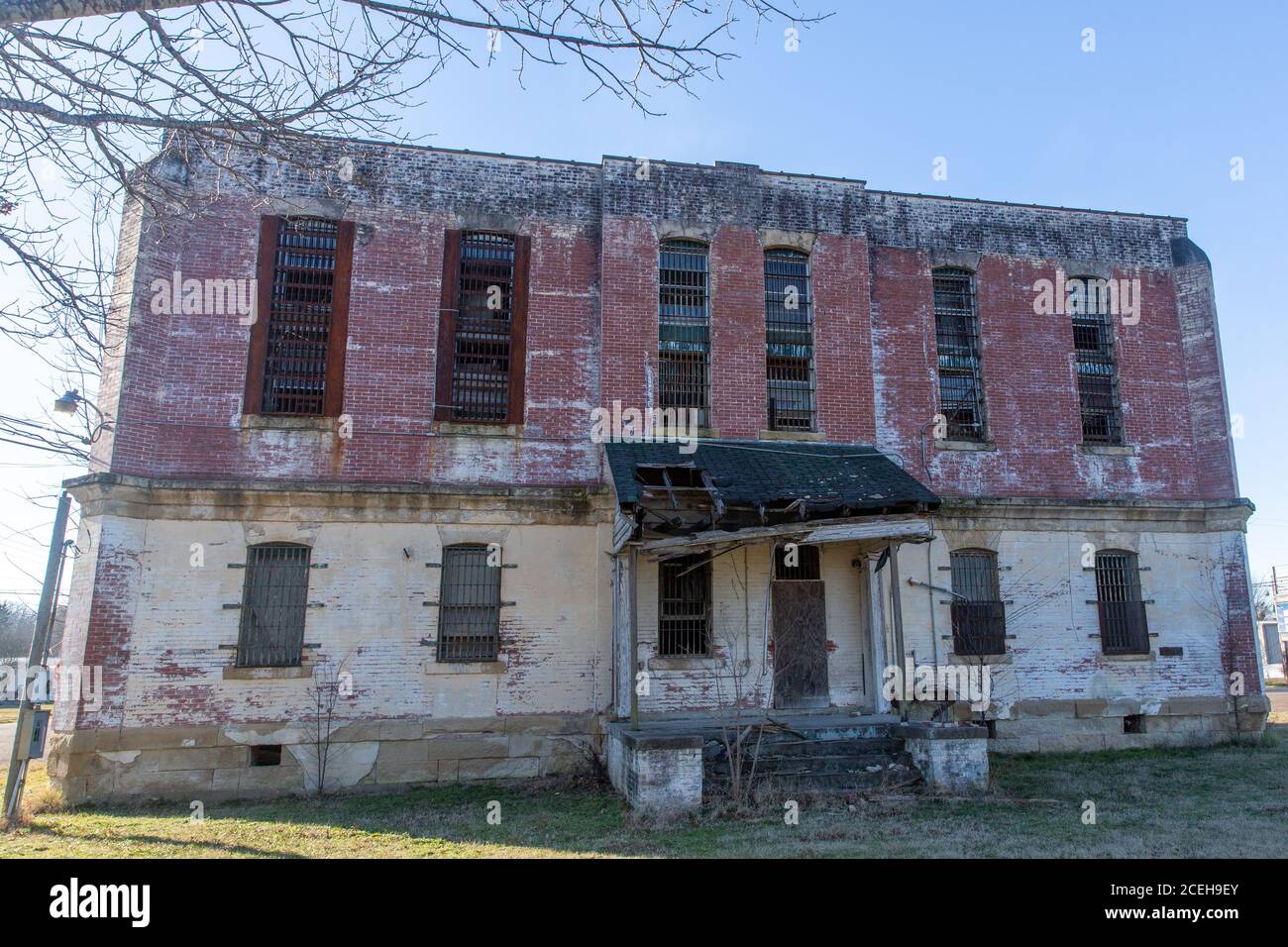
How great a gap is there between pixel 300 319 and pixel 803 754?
10832mm

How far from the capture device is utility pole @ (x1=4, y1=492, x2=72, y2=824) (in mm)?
10430

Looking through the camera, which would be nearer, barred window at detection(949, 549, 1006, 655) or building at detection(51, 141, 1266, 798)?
building at detection(51, 141, 1266, 798)

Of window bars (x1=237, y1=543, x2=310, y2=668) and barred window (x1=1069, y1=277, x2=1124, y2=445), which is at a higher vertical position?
barred window (x1=1069, y1=277, x2=1124, y2=445)

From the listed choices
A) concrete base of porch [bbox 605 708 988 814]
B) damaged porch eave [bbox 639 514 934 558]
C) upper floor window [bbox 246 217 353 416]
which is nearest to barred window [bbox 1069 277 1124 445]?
damaged porch eave [bbox 639 514 934 558]

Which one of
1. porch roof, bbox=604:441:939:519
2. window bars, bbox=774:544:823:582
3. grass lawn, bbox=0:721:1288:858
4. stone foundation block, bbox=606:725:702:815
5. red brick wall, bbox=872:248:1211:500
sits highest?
red brick wall, bbox=872:248:1211:500

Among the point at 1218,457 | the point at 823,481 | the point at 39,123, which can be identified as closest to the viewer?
the point at 39,123

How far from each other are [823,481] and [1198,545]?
867 centimetres

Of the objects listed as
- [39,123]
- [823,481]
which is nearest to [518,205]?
[823,481]

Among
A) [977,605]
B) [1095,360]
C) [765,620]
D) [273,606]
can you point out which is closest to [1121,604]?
[977,605]

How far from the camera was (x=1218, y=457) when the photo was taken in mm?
16188

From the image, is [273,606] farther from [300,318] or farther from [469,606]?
[300,318]

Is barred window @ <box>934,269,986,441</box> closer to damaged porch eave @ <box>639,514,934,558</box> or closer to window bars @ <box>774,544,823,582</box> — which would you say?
window bars @ <box>774,544,823,582</box>

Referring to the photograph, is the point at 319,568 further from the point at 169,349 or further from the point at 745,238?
the point at 745,238

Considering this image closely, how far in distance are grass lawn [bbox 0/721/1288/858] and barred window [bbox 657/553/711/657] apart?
2.69 meters
